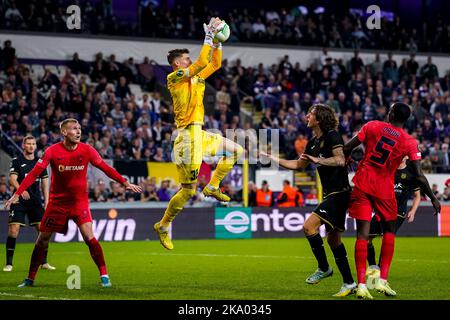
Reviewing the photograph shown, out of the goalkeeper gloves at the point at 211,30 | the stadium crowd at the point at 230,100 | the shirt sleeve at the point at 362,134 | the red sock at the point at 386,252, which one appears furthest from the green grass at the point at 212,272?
the stadium crowd at the point at 230,100

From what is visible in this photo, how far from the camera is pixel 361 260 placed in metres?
11.5

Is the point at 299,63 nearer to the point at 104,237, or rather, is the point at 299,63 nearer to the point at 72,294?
the point at 104,237

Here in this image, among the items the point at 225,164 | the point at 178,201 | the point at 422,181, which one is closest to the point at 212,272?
the point at 178,201

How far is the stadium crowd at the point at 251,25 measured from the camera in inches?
1247

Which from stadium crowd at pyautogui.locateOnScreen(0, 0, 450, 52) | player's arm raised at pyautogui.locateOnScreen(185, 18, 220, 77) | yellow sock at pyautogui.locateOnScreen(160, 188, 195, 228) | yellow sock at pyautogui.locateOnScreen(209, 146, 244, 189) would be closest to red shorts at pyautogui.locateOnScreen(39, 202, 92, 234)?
yellow sock at pyautogui.locateOnScreen(160, 188, 195, 228)

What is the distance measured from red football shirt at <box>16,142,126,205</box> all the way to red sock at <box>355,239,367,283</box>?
3.43 m

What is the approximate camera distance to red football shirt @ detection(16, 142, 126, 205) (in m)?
12.6

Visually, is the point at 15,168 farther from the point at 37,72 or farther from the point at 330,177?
the point at 37,72

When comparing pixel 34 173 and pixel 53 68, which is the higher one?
pixel 53 68

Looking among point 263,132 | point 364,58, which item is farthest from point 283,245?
point 364,58

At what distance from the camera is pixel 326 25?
3828 centimetres

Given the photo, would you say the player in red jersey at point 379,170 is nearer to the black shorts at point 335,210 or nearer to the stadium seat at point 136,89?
the black shorts at point 335,210

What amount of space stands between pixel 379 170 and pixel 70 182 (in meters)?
4.34

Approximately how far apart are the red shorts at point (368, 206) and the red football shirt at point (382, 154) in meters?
0.07
